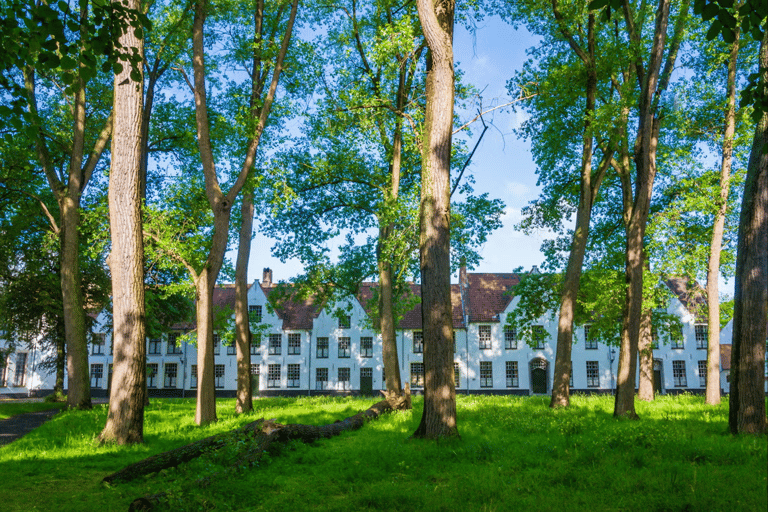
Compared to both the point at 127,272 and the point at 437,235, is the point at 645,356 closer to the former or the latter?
the point at 437,235

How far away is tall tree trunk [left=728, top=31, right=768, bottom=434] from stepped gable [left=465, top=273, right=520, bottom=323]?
118 ft

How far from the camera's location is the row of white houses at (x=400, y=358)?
147 ft

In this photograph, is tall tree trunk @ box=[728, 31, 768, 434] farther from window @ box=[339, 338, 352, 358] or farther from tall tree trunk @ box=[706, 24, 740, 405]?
window @ box=[339, 338, 352, 358]

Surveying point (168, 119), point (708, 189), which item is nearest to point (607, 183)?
point (708, 189)

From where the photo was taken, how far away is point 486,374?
45.4 m

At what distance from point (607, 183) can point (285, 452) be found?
61.2 ft

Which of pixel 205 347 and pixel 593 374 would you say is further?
pixel 593 374

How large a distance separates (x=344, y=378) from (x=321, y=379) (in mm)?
1984

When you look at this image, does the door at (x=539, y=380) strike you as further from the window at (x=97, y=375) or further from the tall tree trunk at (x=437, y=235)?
the tall tree trunk at (x=437, y=235)

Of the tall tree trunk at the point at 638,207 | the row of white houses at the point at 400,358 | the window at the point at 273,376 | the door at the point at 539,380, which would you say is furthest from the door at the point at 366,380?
the tall tree trunk at the point at 638,207

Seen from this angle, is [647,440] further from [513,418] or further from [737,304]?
[513,418]

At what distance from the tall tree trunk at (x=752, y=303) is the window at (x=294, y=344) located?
40.7m

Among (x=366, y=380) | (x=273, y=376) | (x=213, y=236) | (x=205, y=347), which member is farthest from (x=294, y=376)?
(x=213, y=236)

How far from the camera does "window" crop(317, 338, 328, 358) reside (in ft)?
154
